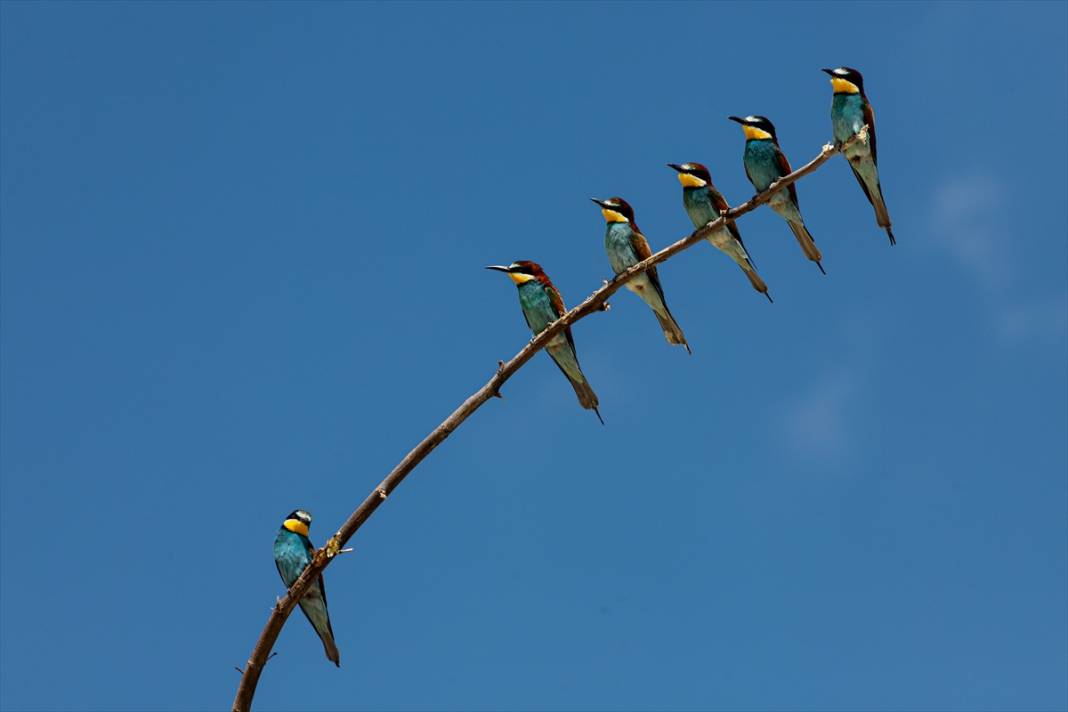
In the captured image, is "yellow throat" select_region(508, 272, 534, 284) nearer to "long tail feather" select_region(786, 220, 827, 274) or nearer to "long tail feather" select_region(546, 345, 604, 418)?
"long tail feather" select_region(546, 345, 604, 418)

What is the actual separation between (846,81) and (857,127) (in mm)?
458

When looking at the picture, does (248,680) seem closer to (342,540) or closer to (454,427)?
(342,540)

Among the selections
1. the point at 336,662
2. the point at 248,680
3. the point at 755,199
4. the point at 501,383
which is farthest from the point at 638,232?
the point at 248,680

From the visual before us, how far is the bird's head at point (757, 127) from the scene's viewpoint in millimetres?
7508

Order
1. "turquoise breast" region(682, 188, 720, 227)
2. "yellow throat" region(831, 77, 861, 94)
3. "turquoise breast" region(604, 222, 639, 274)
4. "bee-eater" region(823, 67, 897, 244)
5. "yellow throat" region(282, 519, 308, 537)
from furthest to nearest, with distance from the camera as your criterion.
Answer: "yellow throat" region(282, 519, 308, 537), "turquoise breast" region(604, 222, 639, 274), "turquoise breast" region(682, 188, 720, 227), "yellow throat" region(831, 77, 861, 94), "bee-eater" region(823, 67, 897, 244)

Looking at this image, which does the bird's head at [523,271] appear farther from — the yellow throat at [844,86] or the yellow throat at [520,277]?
the yellow throat at [844,86]

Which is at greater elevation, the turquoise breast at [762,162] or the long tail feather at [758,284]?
the turquoise breast at [762,162]

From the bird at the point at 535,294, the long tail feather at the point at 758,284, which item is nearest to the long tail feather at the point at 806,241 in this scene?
the long tail feather at the point at 758,284

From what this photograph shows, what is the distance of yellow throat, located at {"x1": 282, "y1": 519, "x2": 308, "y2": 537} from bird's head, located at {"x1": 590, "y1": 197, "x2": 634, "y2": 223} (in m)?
2.74

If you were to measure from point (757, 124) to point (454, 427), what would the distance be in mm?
3361

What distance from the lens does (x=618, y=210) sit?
7672 mm

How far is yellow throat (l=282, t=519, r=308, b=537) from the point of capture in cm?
793

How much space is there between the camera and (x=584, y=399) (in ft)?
22.9

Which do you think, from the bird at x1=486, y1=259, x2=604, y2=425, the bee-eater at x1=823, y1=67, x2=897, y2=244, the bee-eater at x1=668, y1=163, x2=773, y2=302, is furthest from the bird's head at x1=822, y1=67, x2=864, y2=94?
the bird at x1=486, y1=259, x2=604, y2=425
